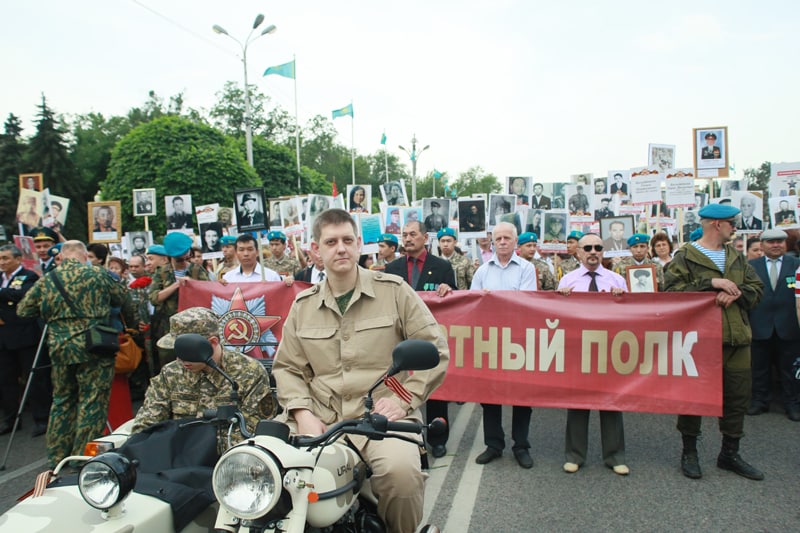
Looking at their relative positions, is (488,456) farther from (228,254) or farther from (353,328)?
(228,254)

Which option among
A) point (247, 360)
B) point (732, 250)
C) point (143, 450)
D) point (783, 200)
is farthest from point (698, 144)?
point (143, 450)

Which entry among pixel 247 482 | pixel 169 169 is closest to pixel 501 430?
pixel 247 482

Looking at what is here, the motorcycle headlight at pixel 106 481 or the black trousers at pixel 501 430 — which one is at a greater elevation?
the motorcycle headlight at pixel 106 481

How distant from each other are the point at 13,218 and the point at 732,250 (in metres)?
36.3

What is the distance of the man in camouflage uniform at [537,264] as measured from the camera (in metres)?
8.59

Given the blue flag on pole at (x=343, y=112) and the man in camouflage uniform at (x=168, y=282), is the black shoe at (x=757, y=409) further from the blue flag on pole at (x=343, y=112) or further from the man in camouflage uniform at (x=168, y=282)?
the blue flag on pole at (x=343, y=112)

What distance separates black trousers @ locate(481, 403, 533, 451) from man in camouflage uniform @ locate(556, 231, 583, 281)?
A: 525cm

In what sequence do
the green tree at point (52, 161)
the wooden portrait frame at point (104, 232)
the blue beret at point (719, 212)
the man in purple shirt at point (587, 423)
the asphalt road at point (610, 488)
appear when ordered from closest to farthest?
the asphalt road at point (610, 488) < the blue beret at point (719, 212) < the man in purple shirt at point (587, 423) < the wooden portrait frame at point (104, 232) < the green tree at point (52, 161)

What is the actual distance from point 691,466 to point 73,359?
5667 millimetres

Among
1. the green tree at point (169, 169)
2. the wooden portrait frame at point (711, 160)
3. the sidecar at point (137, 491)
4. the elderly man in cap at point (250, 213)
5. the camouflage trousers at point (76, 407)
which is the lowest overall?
the camouflage trousers at point (76, 407)

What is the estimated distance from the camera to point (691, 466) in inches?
200

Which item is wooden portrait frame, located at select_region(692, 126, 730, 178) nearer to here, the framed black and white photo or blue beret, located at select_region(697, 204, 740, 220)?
blue beret, located at select_region(697, 204, 740, 220)

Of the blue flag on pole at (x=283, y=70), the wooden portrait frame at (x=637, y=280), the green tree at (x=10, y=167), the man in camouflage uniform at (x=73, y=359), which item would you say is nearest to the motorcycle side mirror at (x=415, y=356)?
the man in camouflage uniform at (x=73, y=359)

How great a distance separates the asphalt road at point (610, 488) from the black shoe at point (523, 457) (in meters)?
0.07
